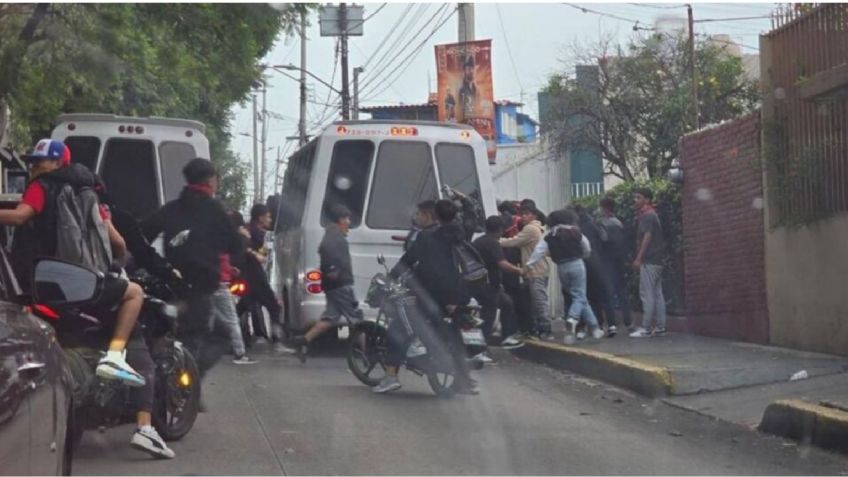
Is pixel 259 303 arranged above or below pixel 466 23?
below

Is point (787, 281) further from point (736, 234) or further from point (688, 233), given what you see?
point (688, 233)

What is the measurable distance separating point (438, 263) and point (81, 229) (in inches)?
167

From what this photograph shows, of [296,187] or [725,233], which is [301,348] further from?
[725,233]

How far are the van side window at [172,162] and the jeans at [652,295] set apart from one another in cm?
556

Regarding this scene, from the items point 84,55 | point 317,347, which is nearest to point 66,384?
point 84,55

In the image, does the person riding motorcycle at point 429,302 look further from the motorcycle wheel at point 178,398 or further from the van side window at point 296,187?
the van side window at point 296,187

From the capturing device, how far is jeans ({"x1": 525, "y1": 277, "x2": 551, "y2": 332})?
15.5m

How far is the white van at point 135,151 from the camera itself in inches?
621

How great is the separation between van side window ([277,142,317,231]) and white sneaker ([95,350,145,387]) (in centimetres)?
875

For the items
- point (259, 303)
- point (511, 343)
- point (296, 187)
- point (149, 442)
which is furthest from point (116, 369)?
point (296, 187)

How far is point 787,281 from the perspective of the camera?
44.5ft

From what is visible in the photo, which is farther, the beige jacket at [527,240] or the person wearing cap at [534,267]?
the beige jacket at [527,240]

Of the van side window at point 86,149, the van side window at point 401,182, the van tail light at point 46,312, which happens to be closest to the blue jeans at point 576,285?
the van side window at point 401,182

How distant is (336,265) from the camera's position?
13328 mm
